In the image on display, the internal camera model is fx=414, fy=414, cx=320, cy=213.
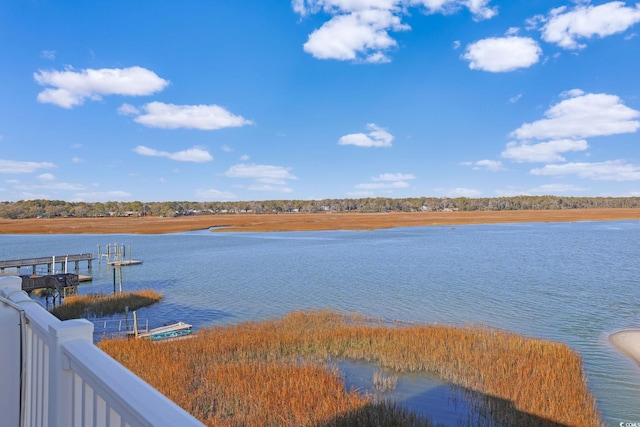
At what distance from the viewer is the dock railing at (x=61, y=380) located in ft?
5.41

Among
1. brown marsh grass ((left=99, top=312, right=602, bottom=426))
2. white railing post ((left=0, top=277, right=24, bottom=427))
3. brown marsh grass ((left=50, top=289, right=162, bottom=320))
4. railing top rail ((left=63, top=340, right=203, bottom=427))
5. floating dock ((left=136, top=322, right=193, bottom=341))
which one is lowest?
brown marsh grass ((left=50, top=289, right=162, bottom=320))

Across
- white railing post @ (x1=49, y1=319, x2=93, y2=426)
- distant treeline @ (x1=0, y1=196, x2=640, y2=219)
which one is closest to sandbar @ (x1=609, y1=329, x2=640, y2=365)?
white railing post @ (x1=49, y1=319, x2=93, y2=426)

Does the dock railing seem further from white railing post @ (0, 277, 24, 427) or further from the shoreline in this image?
the shoreline

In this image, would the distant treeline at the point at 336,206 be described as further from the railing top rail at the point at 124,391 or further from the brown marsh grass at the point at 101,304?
the railing top rail at the point at 124,391

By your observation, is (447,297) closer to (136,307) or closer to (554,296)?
(554,296)

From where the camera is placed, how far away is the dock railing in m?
1.65

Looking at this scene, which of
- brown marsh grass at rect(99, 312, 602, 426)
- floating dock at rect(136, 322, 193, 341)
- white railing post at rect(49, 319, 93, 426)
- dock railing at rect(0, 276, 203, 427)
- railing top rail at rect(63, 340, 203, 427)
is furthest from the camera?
floating dock at rect(136, 322, 193, 341)

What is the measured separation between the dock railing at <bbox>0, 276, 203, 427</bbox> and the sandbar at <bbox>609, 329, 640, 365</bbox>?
16.9 metres

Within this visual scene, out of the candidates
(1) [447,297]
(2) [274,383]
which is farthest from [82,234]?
(2) [274,383]

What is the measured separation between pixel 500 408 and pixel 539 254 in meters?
34.0

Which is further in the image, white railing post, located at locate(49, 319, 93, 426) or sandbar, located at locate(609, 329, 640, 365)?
sandbar, located at locate(609, 329, 640, 365)

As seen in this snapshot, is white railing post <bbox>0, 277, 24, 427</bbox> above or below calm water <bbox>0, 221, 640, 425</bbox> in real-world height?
above

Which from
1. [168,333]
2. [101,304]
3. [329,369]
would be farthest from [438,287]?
[101,304]

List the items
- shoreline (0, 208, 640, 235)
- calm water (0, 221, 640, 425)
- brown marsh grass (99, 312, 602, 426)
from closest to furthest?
brown marsh grass (99, 312, 602, 426) < calm water (0, 221, 640, 425) < shoreline (0, 208, 640, 235)
